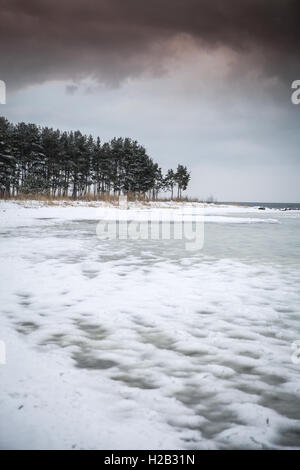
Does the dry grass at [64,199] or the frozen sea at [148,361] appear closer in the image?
the frozen sea at [148,361]

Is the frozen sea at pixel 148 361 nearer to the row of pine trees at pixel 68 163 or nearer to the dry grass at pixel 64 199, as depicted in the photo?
the dry grass at pixel 64 199

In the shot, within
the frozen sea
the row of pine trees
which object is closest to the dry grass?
the row of pine trees

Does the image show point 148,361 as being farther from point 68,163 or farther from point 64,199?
point 68,163

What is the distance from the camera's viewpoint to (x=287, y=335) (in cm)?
284

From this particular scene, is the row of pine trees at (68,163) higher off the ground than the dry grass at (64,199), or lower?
higher

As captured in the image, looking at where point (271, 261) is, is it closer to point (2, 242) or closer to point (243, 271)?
point (243, 271)

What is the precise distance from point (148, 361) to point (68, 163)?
54124 millimetres

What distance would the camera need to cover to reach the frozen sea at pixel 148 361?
158cm

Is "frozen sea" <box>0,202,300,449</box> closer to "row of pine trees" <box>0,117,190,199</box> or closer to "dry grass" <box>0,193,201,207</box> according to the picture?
"dry grass" <box>0,193,201,207</box>

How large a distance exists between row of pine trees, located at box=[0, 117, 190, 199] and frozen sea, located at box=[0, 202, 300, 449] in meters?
39.6

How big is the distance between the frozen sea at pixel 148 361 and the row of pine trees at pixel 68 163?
130 ft

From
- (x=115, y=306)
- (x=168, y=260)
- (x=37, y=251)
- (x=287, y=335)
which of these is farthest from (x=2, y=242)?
(x=287, y=335)

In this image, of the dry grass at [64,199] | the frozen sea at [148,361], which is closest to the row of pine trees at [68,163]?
the dry grass at [64,199]

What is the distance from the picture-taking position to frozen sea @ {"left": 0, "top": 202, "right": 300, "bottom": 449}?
1.58 m
